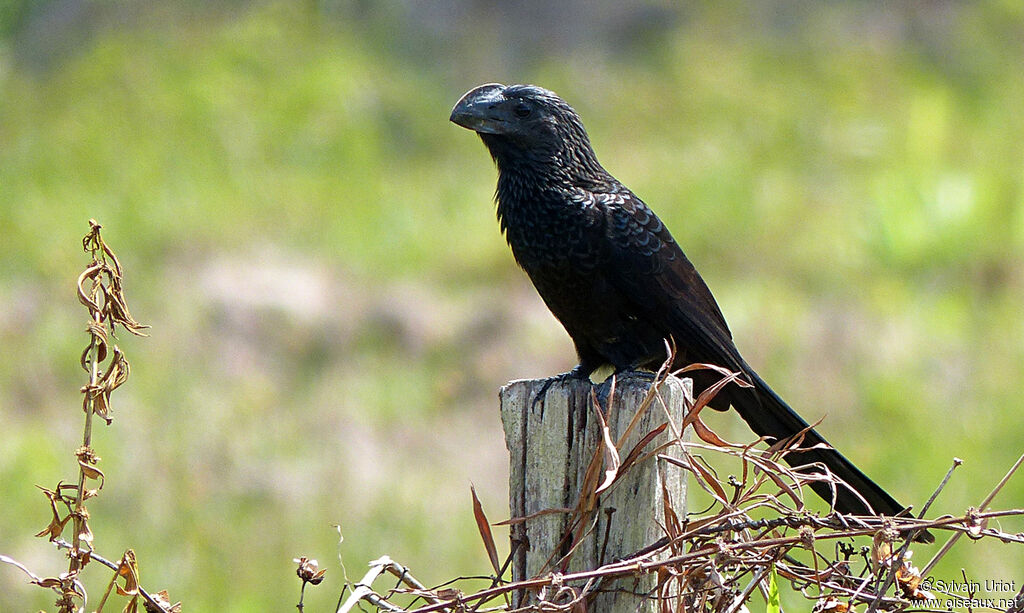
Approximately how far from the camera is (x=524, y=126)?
3158 millimetres

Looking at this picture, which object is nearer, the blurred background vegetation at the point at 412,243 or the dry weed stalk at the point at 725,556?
the dry weed stalk at the point at 725,556

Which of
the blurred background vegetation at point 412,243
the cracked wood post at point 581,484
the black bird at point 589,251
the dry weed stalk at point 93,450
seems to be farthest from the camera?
the blurred background vegetation at point 412,243

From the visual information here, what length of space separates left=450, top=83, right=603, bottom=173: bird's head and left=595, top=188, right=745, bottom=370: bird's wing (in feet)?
0.60

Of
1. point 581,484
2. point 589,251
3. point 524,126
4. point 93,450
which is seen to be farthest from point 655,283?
point 93,450

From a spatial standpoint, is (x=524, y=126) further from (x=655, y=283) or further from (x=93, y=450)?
(x=93, y=450)

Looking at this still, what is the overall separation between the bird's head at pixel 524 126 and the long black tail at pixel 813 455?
0.77 m

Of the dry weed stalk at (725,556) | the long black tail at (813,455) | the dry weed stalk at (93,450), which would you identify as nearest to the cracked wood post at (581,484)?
the dry weed stalk at (725,556)

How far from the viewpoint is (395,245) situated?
8.37 meters

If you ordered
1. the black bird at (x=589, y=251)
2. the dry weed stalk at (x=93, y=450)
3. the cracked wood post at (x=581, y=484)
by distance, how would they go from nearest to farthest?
the dry weed stalk at (x=93, y=450) < the cracked wood post at (x=581, y=484) < the black bird at (x=589, y=251)

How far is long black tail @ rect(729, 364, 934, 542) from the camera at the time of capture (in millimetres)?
2371

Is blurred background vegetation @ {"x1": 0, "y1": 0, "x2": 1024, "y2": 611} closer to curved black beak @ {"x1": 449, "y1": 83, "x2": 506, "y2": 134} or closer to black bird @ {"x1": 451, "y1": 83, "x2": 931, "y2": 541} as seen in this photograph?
black bird @ {"x1": 451, "y1": 83, "x2": 931, "y2": 541}

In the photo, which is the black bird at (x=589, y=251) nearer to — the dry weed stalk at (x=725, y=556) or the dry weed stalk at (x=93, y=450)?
the dry weed stalk at (x=725, y=556)

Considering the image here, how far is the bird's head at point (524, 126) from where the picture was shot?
310 cm

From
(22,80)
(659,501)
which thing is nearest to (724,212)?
(22,80)
